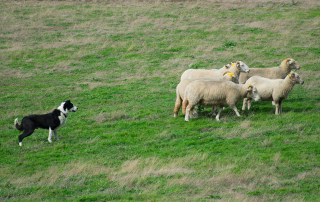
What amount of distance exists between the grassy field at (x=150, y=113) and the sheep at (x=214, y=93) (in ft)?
2.38

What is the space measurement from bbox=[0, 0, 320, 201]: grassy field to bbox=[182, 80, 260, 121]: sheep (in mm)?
727

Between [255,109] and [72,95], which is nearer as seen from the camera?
[255,109]

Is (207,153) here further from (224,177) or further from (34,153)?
(34,153)

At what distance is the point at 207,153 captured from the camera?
11.0 m

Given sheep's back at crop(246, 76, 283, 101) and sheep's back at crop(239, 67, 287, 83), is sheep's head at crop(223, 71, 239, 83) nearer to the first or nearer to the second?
sheep's back at crop(246, 76, 283, 101)

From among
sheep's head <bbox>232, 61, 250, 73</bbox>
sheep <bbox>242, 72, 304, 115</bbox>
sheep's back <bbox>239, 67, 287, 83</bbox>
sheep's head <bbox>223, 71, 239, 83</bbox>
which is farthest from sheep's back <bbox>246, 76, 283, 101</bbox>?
sheep's back <bbox>239, 67, 287, 83</bbox>

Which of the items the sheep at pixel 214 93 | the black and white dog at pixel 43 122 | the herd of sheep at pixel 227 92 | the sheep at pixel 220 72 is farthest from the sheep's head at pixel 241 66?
the black and white dog at pixel 43 122

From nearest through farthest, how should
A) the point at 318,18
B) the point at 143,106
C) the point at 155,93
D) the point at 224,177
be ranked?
the point at 224,177
the point at 143,106
the point at 155,93
the point at 318,18

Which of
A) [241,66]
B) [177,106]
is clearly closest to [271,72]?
[241,66]

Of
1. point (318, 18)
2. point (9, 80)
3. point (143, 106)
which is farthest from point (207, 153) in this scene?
point (318, 18)

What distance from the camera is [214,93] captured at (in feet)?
44.5

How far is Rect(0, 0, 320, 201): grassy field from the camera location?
9.17 m

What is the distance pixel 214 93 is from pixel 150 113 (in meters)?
3.08

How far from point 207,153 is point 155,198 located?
3073 mm
